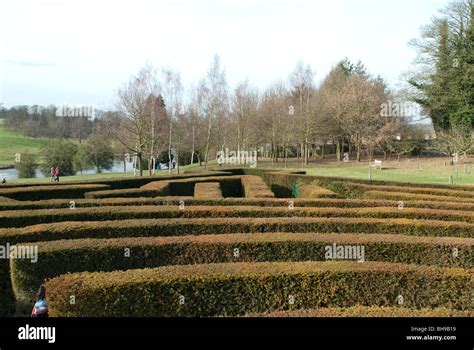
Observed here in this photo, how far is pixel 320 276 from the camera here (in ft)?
23.8

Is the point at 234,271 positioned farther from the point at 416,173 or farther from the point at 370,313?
the point at 416,173

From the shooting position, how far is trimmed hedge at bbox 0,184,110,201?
17344 millimetres

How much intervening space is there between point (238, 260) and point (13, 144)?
8270 centimetres

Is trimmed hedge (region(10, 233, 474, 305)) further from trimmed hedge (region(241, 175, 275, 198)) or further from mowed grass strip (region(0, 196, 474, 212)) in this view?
trimmed hedge (region(241, 175, 275, 198))

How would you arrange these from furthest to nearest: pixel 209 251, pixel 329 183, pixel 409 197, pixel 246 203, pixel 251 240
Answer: pixel 329 183, pixel 409 197, pixel 246 203, pixel 251 240, pixel 209 251

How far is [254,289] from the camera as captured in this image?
284 inches

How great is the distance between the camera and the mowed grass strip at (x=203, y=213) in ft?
39.1

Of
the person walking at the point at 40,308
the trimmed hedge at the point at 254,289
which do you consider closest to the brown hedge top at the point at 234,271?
the trimmed hedge at the point at 254,289

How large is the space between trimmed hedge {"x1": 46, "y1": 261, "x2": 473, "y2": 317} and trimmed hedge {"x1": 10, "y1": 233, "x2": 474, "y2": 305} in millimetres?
1504

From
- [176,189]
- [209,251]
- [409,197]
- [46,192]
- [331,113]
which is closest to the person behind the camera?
[209,251]

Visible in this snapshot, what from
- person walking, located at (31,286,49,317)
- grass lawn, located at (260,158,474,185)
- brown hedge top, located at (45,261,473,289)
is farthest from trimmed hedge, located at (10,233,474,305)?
grass lawn, located at (260,158,474,185)

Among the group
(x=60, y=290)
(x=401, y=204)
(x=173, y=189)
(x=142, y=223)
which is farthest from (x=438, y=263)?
(x=173, y=189)

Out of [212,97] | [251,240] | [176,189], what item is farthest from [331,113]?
[251,240]
